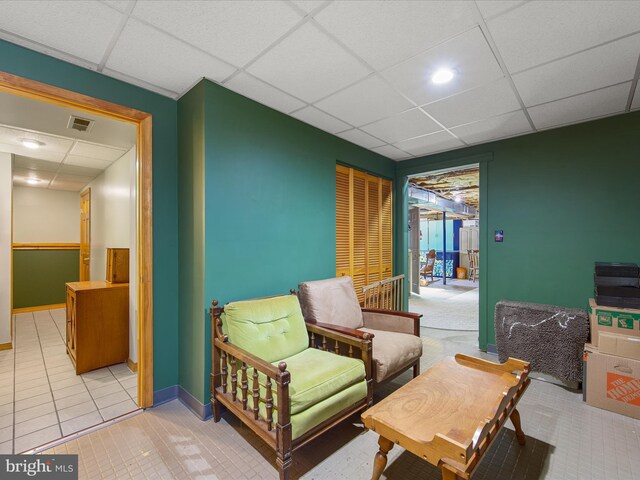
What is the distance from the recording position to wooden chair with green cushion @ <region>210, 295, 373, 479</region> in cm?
174

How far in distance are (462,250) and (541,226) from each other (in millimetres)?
9744

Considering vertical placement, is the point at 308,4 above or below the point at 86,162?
above

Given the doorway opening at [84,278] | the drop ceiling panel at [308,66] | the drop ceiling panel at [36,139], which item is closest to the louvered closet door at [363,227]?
the drop ceiling panel at [308,66]

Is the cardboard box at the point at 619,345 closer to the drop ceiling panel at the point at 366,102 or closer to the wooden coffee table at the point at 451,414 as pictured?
the wooden coffee table at the point at 451,414

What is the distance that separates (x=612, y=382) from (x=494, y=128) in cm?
261

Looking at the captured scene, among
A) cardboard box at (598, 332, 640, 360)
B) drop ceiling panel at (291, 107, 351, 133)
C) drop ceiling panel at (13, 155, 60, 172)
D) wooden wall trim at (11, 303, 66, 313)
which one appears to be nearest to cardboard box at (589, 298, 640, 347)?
cardboard box at (598, 332, 640, 360)

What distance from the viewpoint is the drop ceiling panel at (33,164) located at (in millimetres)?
4242

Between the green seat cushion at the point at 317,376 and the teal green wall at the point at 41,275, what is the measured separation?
6.48 m

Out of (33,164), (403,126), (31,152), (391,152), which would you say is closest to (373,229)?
(391,152)

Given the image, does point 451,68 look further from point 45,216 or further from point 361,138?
point 45,216

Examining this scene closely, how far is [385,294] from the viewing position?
178 inches

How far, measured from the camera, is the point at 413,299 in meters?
7.64

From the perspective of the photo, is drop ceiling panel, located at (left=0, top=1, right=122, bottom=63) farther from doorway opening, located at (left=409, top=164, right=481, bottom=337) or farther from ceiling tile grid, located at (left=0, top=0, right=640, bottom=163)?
doorway opening, located at (left=409, top=164, right=481, bottom=337)

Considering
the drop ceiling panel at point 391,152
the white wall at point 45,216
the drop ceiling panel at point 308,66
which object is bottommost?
Answer: the white wall at point 45,216
